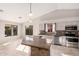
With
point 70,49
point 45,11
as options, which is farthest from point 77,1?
point 70,49

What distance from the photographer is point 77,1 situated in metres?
1.86

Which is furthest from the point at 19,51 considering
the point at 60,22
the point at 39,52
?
the point at 60,22

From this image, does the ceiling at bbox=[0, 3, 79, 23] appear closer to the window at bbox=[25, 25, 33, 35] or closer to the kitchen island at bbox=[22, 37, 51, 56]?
the window at bbox=[25, 25, 33, 35]

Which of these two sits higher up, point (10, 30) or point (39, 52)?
point (10, 30)

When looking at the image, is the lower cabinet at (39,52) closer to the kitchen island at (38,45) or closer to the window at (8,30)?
the kitchen island at (38,45)

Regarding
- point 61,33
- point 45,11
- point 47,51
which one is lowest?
point 47,51

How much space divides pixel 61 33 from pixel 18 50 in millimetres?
932

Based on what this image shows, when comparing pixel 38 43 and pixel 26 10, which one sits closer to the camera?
pixel 26 10

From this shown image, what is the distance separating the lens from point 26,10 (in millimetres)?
1986

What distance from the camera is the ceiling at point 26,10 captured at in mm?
1931

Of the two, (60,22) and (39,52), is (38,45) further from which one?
(60,22)

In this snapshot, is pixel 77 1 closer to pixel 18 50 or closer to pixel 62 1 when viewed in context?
pixel 62 1

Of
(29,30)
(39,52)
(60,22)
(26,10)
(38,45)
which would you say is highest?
(26,10)

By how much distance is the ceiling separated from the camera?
193 centimetres
